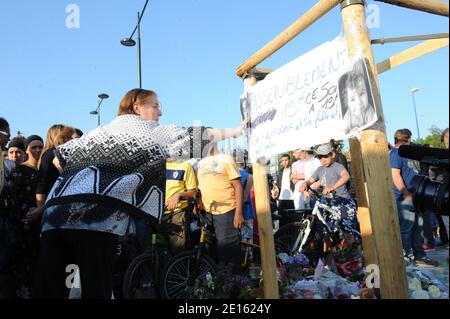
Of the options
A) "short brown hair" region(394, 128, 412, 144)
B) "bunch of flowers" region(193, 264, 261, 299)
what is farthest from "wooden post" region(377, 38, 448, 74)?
"short brown hair" region(394, 128, 412, 144)

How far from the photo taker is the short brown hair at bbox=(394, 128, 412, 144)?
5.53m

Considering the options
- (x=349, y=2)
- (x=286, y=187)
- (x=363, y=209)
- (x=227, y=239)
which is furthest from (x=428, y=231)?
(x=349, y=2)

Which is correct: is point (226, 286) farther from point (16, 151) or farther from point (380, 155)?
point (16, 151)

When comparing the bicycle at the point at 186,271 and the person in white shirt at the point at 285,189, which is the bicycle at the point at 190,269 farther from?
the person in white shirt at the point at 285,189

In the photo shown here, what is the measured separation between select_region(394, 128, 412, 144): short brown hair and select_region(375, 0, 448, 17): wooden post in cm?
396

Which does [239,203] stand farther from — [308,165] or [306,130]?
[308,165]

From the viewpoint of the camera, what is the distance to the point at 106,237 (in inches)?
83.2

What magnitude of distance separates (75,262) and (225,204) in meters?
2.19

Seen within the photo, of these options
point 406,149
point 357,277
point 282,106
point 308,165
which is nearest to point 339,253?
point 357,277

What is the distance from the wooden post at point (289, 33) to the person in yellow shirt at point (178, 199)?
1.70 m

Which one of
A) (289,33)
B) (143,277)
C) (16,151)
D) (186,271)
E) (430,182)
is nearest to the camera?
(430,182)

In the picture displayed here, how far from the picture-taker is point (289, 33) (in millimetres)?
2330

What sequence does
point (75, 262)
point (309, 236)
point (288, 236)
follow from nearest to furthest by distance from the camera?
point (75, 262), point (309, 236), point (288, 236)
